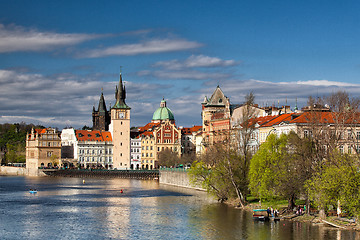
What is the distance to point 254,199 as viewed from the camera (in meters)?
74.6

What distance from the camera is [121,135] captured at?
18225cm

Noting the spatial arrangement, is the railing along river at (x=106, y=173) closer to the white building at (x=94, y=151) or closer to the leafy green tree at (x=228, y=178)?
the white building at (x=94, y=151)

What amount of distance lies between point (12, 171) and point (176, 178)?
9272 centimetres

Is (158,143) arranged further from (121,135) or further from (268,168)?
(268,168)

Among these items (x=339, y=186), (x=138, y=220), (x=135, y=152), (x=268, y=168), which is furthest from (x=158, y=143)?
(x=339, y=186)

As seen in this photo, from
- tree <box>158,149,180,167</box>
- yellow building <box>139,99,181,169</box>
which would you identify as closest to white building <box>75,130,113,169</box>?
yellow building <box>139,99,181,169</box>

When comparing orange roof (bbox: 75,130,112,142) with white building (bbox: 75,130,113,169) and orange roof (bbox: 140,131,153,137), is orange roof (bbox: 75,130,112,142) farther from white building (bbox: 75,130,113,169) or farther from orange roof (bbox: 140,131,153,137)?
orange roof (bbox: 140,131,153,137)

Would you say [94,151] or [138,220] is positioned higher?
[94,151]

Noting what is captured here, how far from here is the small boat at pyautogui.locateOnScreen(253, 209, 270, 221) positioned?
60750mm

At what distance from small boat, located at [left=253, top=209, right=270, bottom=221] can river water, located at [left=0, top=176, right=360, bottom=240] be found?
0.68 metres

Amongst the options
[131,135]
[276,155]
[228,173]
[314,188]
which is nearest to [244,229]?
[314,188]

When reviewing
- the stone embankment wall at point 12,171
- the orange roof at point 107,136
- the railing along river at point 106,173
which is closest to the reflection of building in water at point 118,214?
the railing along river at point 106,173

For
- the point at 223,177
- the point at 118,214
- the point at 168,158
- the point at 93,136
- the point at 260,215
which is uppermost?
the point at 93,136

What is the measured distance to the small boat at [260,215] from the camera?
199 ft
